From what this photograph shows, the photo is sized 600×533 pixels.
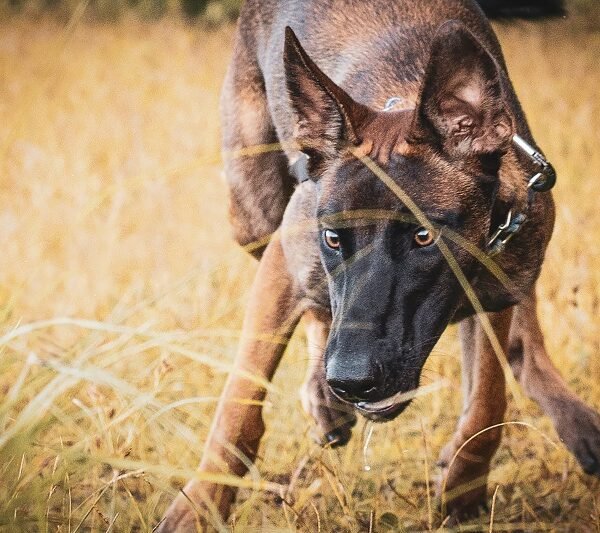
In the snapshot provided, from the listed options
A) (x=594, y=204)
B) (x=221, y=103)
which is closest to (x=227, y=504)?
(x=221, y=103)

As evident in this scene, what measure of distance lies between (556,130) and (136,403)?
6.78 m

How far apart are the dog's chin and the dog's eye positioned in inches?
17.7

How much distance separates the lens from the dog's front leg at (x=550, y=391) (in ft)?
12.8

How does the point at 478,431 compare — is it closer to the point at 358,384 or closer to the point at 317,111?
the point at 358,384

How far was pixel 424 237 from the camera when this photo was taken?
2.93 metres

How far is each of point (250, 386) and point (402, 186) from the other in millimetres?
954

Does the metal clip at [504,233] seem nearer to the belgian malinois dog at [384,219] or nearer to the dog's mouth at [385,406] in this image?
the belgian malinois dog at [384,219]

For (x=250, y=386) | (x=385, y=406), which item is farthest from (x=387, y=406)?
(x=250, y=386)

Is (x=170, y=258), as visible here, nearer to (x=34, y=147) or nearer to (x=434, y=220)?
(x=34, y=147)

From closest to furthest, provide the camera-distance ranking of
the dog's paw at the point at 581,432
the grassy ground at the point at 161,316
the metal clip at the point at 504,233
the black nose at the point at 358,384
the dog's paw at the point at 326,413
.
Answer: the grassy ground at the point at 161,316, the black nose at the point at 358,384, the metal clip at the point at 504,233, the dog's paw at the point at 581,432, the dog's paw at the point at 326,413

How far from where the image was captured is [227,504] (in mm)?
3477

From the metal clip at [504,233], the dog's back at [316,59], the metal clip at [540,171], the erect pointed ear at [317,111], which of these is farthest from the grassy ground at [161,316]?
the metal clip at [540,171]

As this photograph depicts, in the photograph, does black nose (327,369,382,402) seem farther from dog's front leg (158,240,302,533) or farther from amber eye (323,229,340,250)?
dog's front leg (158,240,302,533)

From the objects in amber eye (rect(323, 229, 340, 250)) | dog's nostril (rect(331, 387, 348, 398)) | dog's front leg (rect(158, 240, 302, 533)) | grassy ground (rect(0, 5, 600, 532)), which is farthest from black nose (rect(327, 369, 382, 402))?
dog's front leg (rect(158, 240, 302, 533))
